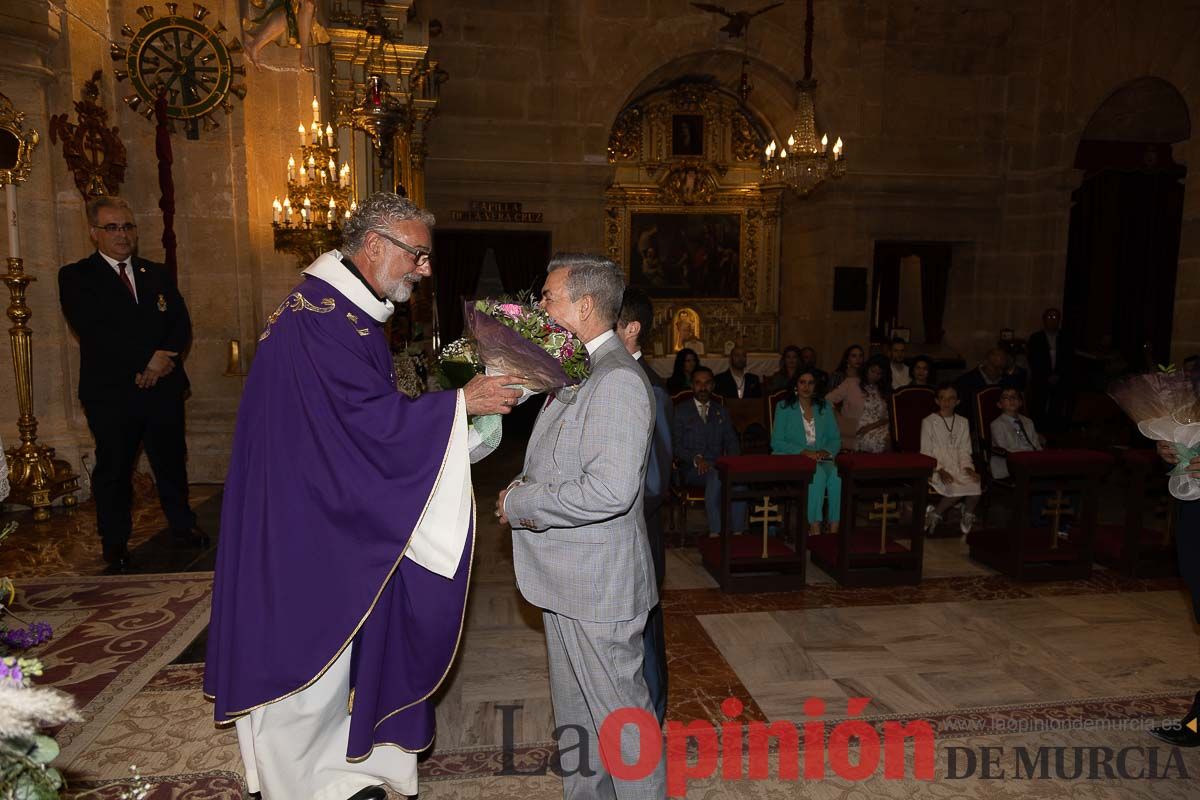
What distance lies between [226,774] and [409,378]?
3.03 metres

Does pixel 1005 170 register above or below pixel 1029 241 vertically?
above

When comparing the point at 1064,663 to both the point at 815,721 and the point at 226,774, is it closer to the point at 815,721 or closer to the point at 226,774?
the point at 815,721

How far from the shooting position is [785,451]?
6.27 meters

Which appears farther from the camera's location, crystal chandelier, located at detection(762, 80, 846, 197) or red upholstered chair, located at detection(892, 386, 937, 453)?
crystal chandelier, located at detection(762, 80, 846, 197)

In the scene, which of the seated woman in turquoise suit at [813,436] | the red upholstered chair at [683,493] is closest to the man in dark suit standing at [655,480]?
the red upholstered chair at [683,493]

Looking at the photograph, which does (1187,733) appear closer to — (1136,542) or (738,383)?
(1136,542)

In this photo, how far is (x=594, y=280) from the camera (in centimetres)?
231

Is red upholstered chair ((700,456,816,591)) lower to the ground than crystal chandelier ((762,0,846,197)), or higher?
lower

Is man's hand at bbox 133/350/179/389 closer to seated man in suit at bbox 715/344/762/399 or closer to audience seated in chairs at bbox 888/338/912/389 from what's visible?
seated man in suit at bbox 715/344/762/399

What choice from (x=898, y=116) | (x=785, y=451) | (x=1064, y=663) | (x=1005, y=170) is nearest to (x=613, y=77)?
(x=898, y=116)

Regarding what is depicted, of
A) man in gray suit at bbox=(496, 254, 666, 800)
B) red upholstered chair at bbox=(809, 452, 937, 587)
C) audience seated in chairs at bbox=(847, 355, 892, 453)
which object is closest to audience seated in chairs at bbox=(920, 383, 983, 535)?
audience seated in chairs at bbox=(847, 355, 892, 453)

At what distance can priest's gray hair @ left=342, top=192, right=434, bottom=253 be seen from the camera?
258cm

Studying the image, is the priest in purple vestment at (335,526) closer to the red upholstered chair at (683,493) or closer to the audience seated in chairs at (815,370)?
the red upholstered chair at (683,493)

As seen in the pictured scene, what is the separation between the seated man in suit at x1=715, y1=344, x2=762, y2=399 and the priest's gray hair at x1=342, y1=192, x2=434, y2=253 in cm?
569
